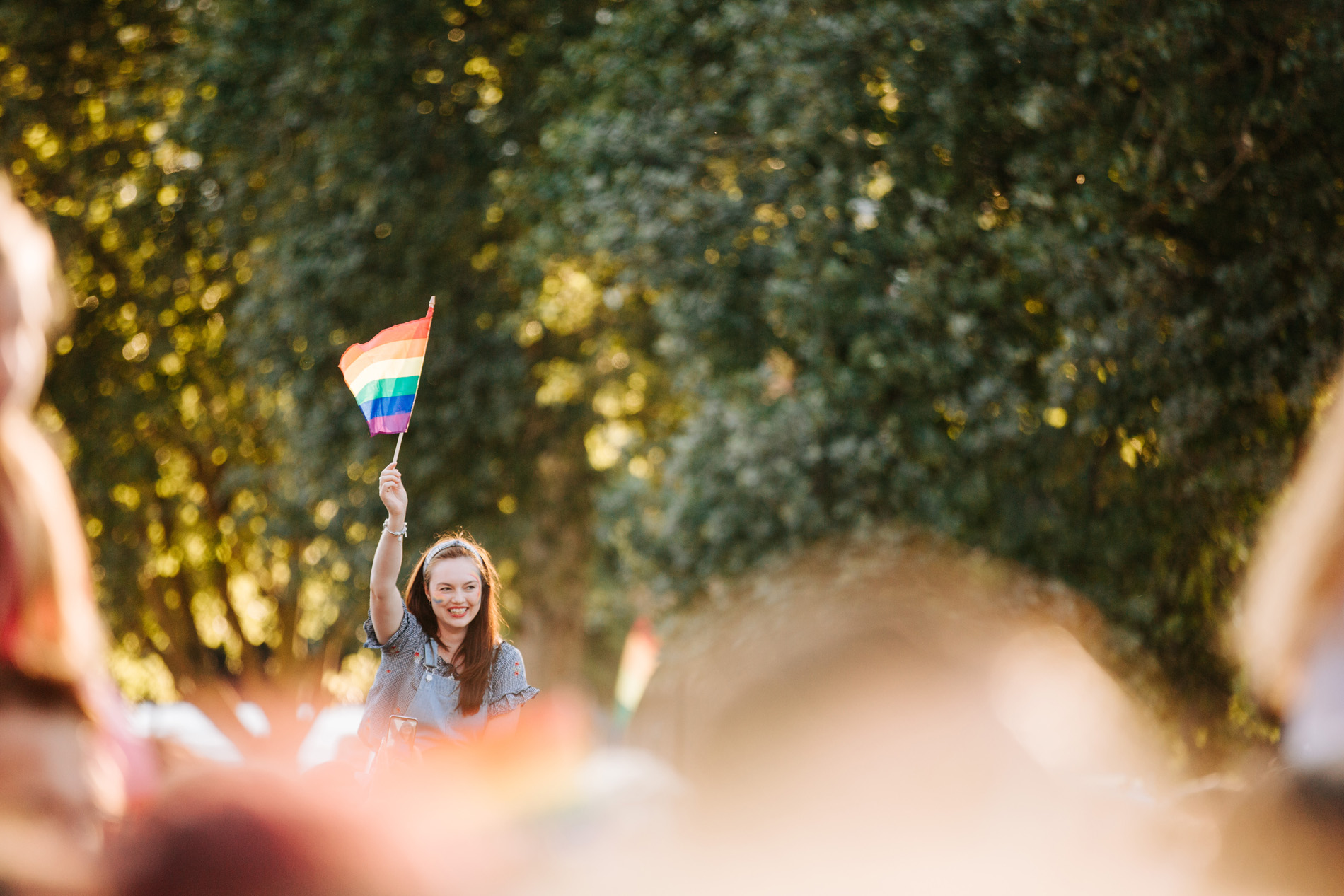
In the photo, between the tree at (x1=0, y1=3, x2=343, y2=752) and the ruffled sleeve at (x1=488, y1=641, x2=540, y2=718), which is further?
the tree at (x1=0, y1=3, x2=343, y2=752)

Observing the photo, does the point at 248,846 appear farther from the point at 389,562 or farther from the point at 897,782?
the point at 389,562

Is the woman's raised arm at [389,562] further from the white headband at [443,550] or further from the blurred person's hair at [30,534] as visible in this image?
the blurred person's hair at [30,534]

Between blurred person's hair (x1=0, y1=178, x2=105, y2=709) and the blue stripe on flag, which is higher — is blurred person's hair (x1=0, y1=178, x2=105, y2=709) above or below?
above

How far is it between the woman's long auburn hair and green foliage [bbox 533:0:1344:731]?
5968 mm

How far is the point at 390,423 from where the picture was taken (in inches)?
136

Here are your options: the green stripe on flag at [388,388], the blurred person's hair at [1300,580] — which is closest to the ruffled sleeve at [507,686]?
the green stripe on flag at [388,388]

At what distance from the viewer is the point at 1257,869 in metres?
1.43

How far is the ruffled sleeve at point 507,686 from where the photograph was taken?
304 cm

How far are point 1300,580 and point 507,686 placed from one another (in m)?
2.03

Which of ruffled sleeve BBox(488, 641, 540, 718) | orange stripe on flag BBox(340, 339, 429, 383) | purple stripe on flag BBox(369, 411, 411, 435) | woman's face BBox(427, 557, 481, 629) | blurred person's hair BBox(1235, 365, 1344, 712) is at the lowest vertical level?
ruffled sleeve BBox(488, 641, 540, 718)

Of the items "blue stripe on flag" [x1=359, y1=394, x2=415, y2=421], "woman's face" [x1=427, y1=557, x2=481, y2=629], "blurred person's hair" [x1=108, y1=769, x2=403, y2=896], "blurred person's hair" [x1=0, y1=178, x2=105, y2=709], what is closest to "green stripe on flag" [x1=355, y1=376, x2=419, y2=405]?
"blue stripe on flag" [x1=359, y1=394, x2=415, y2=421]

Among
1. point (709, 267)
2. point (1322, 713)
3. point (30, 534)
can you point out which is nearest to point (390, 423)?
point (30, 534)

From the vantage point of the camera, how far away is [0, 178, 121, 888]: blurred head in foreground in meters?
1.37

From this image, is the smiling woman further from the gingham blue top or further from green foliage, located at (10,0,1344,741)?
green foliage, located at (10,0,1344,741)
